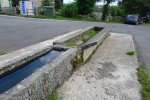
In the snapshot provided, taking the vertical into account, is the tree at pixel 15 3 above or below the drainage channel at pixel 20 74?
above

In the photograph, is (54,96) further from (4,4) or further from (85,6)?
(85,6)

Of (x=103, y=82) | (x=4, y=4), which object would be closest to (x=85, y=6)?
(x=4, y=4)

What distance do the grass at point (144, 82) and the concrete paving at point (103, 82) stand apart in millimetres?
111

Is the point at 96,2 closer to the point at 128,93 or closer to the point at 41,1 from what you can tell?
the point at 41,1

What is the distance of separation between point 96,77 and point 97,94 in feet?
3.12

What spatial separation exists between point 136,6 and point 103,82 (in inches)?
1186

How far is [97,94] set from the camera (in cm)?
416

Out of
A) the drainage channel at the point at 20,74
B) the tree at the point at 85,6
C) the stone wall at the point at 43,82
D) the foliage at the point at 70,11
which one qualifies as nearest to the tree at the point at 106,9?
the tree at the point at 85,6

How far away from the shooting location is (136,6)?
32.5 meters

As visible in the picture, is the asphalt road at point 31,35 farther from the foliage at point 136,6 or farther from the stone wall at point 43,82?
the foliage at point 136,6

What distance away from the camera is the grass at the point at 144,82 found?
167 inches

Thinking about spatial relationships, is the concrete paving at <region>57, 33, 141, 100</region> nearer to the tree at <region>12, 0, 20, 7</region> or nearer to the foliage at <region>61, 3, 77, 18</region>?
the foliage at <region>61, 3, 77, 18</region>

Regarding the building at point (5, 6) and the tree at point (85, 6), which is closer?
the building at point (5, 6)

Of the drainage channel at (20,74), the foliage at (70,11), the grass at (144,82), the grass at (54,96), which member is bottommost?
the grass at (144,82)
